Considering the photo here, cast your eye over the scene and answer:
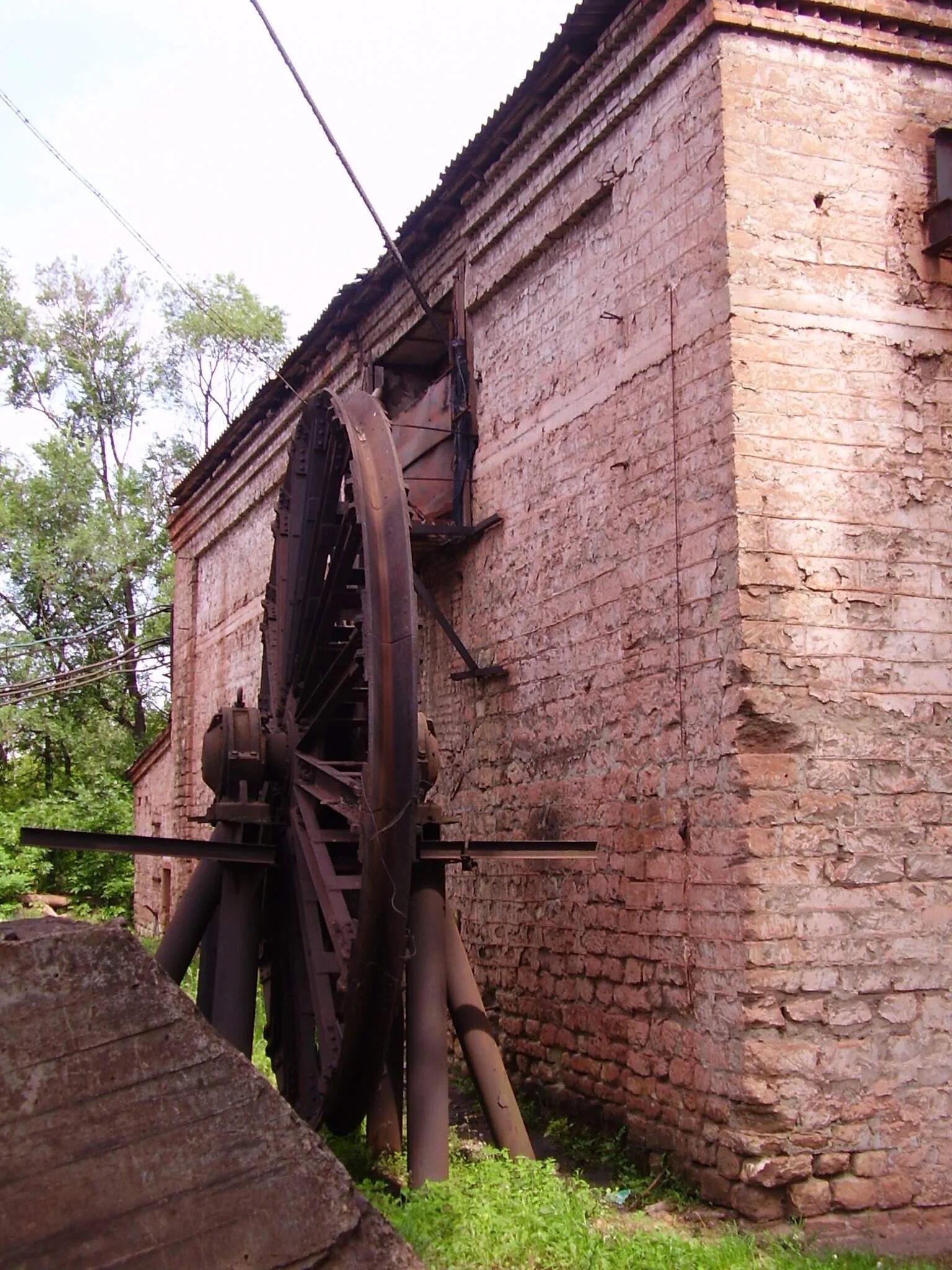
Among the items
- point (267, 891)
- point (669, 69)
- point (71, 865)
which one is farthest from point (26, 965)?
point (71, 865)

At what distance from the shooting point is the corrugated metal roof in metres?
7.39

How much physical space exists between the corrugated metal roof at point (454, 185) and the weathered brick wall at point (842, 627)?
1.43 meters

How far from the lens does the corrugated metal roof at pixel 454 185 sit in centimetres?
739

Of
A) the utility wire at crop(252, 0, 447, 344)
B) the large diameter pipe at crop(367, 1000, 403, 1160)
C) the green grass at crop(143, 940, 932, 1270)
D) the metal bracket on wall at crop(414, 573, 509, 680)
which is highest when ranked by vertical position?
the utility wire at crop(252, 0, 447, 344)

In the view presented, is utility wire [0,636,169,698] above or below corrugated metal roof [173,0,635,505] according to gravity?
below

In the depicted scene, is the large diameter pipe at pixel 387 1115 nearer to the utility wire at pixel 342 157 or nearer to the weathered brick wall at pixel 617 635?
the weathered brick wall at pixel 617 635

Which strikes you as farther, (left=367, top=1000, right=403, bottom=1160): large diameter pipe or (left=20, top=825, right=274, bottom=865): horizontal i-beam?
(left=367, top=1000, right=403, bottom=1160): large diameter pipe

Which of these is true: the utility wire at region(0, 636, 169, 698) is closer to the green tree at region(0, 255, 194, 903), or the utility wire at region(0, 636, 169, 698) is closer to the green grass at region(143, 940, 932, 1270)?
the green tree at region(0, 255, 194, 903)

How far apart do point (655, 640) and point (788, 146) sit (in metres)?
2.57

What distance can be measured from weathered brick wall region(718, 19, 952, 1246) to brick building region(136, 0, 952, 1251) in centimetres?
1

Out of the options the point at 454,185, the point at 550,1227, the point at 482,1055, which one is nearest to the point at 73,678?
the point at 454,185

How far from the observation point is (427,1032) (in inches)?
207

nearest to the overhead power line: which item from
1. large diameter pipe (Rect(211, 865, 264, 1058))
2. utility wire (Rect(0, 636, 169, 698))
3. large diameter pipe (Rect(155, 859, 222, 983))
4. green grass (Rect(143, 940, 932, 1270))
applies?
utility wire (Rect(0, 636, 169, 698))

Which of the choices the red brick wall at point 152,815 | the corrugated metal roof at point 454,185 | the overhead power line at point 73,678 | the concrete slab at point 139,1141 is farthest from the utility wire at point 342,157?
the overhead power line at point 73,678
